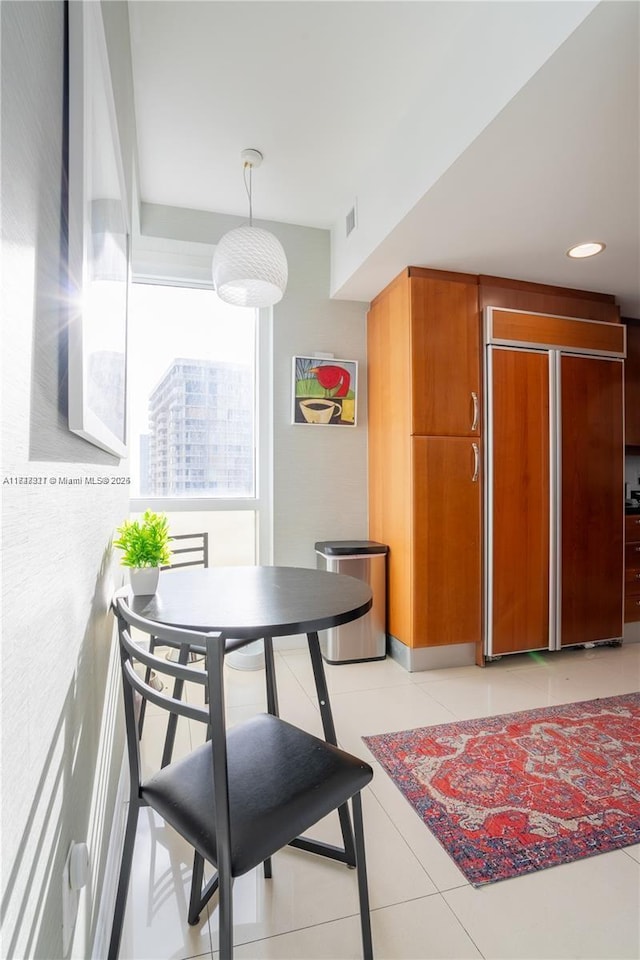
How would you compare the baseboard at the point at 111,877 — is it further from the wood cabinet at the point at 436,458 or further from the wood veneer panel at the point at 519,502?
the wood veneer panel at the point at 519,502

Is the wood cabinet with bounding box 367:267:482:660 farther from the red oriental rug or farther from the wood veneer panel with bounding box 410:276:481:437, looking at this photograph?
the red oriental rug

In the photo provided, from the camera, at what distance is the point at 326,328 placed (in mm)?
3543

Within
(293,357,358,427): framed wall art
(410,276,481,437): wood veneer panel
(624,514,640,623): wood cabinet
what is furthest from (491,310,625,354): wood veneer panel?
(624,514,640,623): wood cabinet

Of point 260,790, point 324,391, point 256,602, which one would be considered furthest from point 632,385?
point 260,790

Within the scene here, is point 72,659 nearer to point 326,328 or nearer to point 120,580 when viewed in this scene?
point 120,580

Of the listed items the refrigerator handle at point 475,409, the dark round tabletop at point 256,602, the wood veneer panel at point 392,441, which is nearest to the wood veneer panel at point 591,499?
the refrigerator handle at point 475,409

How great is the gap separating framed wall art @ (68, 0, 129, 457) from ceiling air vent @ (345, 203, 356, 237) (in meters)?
2.00

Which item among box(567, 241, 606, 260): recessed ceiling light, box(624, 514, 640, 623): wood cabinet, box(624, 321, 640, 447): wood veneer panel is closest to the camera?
box(567, 241, 606, 260): recessed ceiling light

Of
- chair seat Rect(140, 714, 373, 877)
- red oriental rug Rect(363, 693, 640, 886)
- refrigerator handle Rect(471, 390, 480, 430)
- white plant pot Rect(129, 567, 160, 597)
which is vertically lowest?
red oriental rug Rect(363, 693, 640, 886)

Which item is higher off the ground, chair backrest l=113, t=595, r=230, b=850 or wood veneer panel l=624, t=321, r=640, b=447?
wood veneer panel l=624, t=321, r=640, b=447

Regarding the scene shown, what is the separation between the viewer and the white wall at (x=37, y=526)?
515mm

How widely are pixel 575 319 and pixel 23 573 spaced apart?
3589mm

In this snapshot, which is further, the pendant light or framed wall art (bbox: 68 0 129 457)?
the pendant light

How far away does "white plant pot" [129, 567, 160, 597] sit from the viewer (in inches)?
55.9
